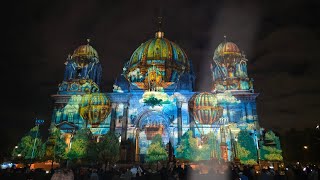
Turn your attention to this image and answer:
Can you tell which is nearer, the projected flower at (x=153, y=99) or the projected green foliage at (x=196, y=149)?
the projected green foliage at (x=196, y=149)

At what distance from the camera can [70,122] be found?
4300 cm

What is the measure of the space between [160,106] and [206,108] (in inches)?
308

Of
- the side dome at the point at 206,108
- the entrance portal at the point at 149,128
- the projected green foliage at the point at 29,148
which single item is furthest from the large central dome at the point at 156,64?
the projected green foliage at the point at 29,148

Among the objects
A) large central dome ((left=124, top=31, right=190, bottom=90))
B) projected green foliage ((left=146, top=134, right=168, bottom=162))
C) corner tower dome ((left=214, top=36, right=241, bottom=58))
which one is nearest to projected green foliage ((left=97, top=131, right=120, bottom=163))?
projected green foliage ((left=146, top=134, right=168, bottom=162))

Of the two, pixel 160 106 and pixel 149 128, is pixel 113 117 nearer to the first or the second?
pixel 149 128

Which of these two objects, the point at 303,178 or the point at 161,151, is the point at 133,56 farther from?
the point at 303,178

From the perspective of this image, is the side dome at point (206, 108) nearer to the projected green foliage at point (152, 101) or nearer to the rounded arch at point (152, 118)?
the rounded arch at point (152, 118)

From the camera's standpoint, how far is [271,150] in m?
38.8

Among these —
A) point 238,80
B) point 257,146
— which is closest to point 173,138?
point 257,146

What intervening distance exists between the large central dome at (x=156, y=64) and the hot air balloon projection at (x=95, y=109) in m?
8.38

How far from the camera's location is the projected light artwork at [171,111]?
38.8 meters

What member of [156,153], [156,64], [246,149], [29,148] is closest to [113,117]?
[156,153]

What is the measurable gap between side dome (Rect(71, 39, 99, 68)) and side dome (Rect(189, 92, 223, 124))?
911 inches

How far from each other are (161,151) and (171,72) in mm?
20189
